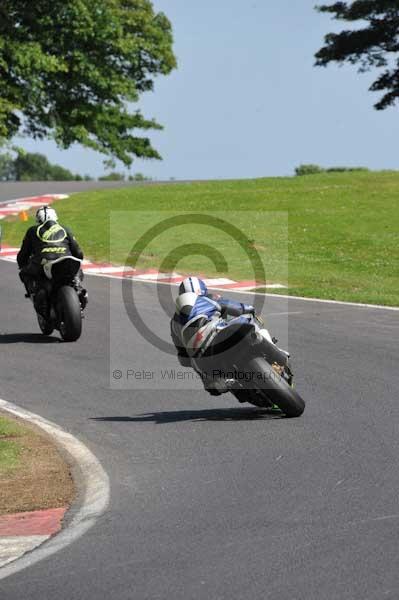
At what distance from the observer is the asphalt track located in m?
5.71

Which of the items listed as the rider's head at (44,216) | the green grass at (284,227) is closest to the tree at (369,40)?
the green grass at (284,227)

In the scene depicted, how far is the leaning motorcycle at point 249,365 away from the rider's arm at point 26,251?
537 centimetres

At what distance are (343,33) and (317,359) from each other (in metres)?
33.1

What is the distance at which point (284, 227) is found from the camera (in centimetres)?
2938

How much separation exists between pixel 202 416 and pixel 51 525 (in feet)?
11.8

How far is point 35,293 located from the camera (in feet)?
48.1

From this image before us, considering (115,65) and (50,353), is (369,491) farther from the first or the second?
(115,65)

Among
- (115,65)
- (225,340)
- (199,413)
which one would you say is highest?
(115,65)

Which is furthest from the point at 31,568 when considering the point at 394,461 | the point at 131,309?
the point at 131,309

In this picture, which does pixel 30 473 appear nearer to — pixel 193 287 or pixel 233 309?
pixel 193 287

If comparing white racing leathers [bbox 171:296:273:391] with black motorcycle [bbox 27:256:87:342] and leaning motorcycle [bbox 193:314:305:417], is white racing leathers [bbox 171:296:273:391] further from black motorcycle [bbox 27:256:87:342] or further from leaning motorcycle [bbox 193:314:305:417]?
black motorcycle [bbox 27:256:87:342]

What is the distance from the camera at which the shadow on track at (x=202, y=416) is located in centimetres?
1017

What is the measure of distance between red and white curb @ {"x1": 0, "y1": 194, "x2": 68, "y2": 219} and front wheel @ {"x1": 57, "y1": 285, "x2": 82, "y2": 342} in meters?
17.8

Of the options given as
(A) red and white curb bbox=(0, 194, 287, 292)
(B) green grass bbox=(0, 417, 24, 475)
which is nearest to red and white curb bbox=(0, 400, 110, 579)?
(B) green grass bbox=(0, 417, 24, 475)
